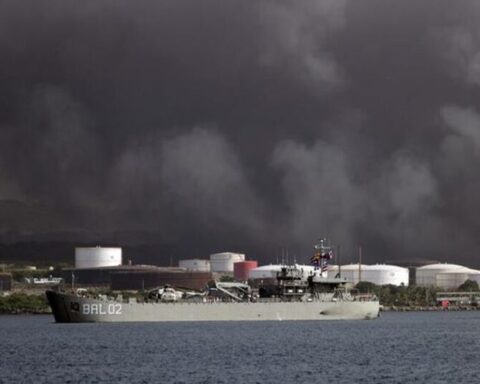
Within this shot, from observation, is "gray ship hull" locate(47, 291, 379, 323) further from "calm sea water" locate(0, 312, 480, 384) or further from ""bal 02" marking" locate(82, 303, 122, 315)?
"calm sea water" locate(0, 312, 480, 384)

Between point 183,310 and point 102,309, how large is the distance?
1287cm

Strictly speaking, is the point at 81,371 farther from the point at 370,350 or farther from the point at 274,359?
the point at 370,350

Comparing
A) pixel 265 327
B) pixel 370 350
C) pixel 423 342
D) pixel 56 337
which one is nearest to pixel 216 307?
pixel 265 327

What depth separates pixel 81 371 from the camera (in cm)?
9506

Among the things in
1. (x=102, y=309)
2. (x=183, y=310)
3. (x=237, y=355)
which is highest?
(x=102, y=309)

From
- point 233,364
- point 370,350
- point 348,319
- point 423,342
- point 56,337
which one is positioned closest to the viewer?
point 233,364

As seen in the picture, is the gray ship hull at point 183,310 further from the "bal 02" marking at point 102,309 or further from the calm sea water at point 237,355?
the calm sea water at point 237,355

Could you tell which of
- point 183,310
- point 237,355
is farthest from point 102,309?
point 237,355

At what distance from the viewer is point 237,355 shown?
11050 cm

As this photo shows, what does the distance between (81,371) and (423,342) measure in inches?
2018

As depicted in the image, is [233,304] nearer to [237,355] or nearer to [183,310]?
[183,310]

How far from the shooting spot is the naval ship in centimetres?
17862

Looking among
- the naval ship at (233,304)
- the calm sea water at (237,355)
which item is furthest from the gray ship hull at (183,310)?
the calm sea water at (237,355)

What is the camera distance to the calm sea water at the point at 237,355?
9025 centimetres
